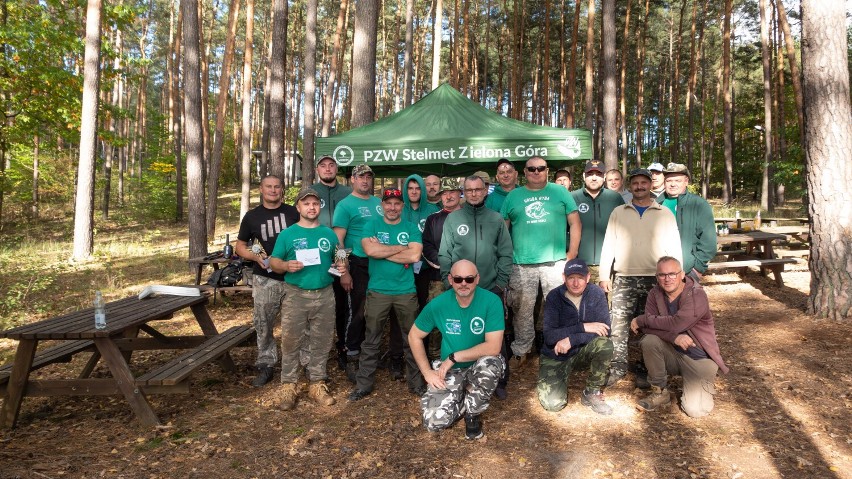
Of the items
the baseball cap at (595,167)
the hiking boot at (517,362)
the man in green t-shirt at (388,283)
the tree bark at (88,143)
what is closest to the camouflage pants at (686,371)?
the hiking boot at (517,362)

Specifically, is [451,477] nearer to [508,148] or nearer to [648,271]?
[648,271]

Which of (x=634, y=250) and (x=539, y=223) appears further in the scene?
(x=539, y=223)

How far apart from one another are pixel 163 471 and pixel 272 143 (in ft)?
31.2

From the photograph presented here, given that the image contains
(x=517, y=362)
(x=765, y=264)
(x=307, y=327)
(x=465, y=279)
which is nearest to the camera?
(x=465, y=279)

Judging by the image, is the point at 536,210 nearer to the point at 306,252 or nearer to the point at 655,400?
the point at 655,400

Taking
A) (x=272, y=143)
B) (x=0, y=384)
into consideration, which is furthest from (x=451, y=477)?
(x=272, y=143)

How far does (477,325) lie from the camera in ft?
12.0

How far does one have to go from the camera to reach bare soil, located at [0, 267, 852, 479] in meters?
3.13

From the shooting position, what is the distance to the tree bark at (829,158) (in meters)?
5.65

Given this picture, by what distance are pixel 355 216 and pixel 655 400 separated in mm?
2965

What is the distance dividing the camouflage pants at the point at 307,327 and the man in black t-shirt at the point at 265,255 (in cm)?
29

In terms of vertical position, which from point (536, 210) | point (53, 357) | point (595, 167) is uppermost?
point (595, 167)

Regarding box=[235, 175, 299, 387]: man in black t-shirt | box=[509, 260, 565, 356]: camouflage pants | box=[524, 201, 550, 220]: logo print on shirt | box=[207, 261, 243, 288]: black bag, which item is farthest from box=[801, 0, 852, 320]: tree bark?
box=[207, 261, 243, 288]: black bag

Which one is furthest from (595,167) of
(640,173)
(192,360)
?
(192,360)
